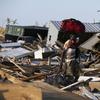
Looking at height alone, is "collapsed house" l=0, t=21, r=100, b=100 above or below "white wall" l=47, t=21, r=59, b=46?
above

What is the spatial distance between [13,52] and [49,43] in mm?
5565

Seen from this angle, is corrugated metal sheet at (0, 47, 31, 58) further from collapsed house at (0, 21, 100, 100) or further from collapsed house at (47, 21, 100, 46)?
collapsed house at (47, 21, 100, 46)

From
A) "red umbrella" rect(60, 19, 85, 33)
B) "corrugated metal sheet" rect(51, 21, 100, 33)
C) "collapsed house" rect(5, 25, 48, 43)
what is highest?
"red umbrella" rect(60, 19, 85, 33)

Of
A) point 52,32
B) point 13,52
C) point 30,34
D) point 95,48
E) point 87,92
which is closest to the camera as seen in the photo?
point 87,92

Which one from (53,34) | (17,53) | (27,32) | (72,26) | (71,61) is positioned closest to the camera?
(71,61)

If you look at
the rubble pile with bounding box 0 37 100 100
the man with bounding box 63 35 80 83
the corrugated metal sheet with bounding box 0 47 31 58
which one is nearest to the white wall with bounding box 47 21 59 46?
the rubble pile with bounding box 0 37 100 100

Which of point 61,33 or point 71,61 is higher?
point 71,61

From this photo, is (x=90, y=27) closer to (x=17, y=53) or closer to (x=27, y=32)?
(x=27, y=32)

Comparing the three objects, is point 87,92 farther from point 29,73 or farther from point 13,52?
point 13,52

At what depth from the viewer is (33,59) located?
755 inches

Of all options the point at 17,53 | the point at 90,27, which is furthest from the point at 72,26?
the point at 90,27

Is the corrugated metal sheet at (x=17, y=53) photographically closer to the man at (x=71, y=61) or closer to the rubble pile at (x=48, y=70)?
the rubble pile at (x=48, y=70)

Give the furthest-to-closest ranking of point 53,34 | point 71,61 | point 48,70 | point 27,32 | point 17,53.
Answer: point 27,32
point 53,34
point 17,53
point 48,70
point 71,61

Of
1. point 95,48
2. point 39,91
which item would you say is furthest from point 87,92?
point 95,48
